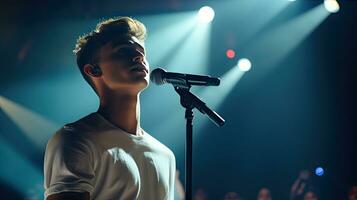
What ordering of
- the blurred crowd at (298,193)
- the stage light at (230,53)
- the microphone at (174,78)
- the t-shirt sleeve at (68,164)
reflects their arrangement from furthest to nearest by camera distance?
the stage light at (230,53) → the blurred crowd at (298,193) → the microphone at (174,78) → the t-shirt sleeve at (68,164)

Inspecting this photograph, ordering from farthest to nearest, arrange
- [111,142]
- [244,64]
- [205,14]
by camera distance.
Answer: [244,64] < [205,14] < [111,142]

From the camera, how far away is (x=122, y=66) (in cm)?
180

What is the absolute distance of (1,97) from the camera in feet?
20.4

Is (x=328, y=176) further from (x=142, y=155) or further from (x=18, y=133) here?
(x=142, y=155)

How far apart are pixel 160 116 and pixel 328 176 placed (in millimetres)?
2409

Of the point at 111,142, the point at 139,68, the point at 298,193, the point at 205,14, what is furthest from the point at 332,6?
the point at 111,142

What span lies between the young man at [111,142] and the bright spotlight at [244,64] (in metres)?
5.01

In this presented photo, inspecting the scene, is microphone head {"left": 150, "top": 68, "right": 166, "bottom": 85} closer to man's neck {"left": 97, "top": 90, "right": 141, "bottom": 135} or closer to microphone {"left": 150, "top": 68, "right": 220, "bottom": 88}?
microphone {"left": 150, "top": 68, "right": 220, "bottom": 88}

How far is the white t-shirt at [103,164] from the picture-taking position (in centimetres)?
150

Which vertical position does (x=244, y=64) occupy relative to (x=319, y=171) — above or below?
above

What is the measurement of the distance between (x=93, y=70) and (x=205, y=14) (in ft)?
15.1

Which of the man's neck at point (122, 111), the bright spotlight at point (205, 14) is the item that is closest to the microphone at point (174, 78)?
the man's neck at point (122, 111)

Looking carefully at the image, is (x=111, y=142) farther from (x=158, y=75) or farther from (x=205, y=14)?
(x=205, y=14)

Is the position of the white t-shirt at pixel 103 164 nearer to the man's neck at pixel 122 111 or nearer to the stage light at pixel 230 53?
the man's neck at pixel 122 111
